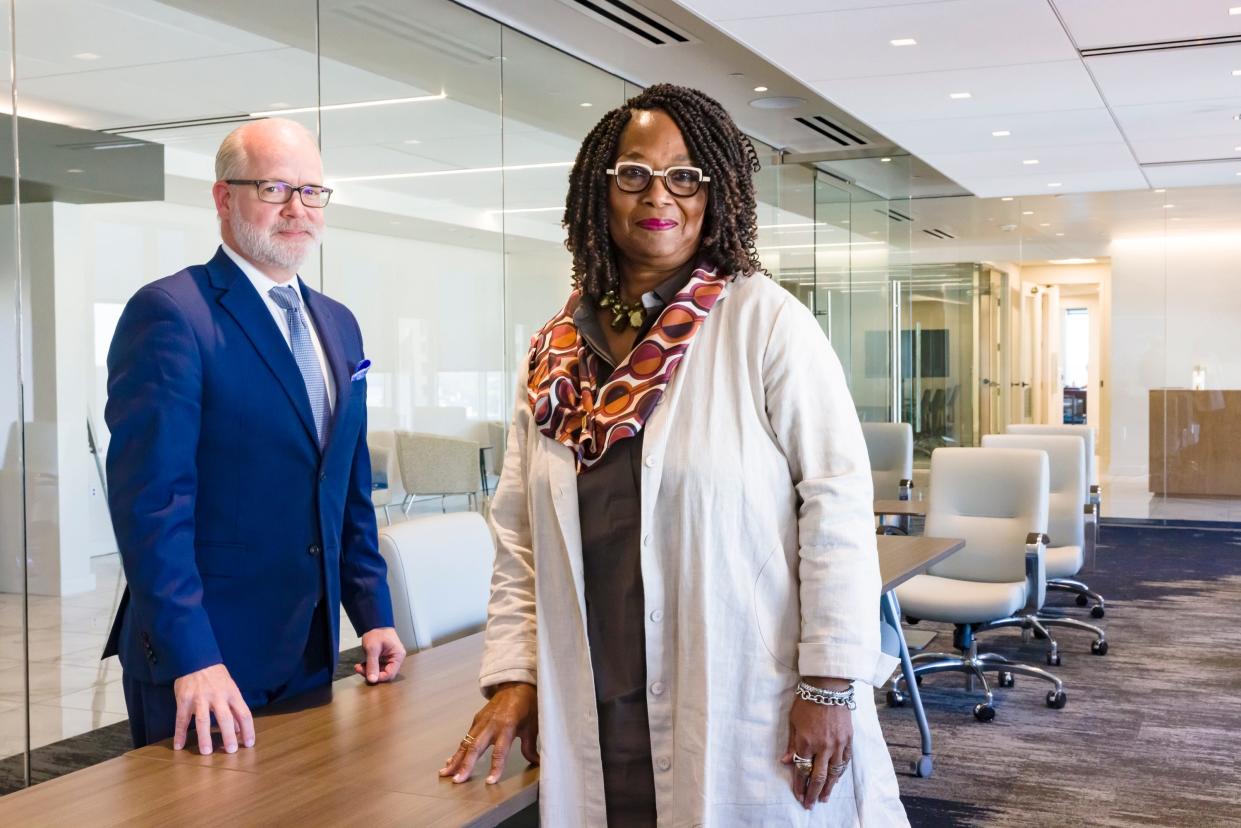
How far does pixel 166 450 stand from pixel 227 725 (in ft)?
1.41

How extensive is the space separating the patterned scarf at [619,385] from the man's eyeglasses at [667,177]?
4.6 inches

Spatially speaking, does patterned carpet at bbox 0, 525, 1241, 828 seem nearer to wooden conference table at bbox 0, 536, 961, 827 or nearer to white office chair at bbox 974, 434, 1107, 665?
white office chair at bbox 974, 434, 1107, 665

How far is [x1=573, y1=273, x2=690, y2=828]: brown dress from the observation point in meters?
1.66

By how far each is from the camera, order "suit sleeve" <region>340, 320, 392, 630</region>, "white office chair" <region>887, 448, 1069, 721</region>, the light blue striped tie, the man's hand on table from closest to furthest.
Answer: the man's hand on table
the light blue striped tie
"suit sleeve" <region>340, 320, 392, 630</region>
"white office chair" <region>887, 448, 1069, 721</region>

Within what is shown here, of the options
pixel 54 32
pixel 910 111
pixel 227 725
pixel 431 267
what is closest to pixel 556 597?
pixel 227 725

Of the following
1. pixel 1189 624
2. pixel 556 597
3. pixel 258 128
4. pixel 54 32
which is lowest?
pixel 1189 624

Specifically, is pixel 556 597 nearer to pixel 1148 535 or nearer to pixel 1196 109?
pixel 1196 109

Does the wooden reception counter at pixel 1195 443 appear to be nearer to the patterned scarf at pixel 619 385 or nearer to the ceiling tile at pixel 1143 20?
the ceiling tile at pixel 1143 20

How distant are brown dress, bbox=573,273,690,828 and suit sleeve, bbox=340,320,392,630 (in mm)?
774

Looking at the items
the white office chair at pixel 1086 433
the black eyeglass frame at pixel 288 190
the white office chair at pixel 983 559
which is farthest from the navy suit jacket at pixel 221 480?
the white office chair at pixel 1086 433

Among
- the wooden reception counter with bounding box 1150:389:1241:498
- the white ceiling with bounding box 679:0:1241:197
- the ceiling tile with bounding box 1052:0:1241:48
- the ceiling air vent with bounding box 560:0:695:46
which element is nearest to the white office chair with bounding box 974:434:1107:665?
the white ceiling with bounding box 679:0:1241:197

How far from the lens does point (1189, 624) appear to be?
22.8ft

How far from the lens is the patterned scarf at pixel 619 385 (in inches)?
64.4

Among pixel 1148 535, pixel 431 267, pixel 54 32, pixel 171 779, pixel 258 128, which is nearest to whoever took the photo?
pixel 171 779
